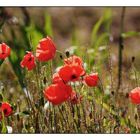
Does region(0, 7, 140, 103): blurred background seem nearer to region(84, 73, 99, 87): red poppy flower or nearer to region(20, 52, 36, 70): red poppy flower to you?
region(20, 52, 36, 70): red poppy flower

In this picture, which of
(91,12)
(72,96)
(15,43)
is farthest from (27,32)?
(91,12)

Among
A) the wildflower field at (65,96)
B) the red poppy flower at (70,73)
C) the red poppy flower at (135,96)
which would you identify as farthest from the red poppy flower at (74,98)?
the red poppy flower at (135,96)

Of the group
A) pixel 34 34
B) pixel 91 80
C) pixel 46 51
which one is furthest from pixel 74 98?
pixel 34 34

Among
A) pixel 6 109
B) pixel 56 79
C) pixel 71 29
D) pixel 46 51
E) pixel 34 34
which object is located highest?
pixel 71 29

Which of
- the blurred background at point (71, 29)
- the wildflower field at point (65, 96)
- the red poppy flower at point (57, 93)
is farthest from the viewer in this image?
the blurred background at point (71, 29)

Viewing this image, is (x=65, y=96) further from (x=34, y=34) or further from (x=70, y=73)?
(x=34, y=34)

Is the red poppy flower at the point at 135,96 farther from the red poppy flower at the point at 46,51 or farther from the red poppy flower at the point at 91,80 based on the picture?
the red poppy flower at the point at 46,51
